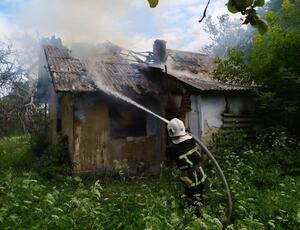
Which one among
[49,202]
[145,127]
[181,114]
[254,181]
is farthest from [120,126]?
[49,202]

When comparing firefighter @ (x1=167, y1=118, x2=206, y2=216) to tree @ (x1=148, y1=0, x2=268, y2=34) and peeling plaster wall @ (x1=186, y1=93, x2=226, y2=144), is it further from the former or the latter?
tree @ (x1=148, y1=0, x2=268, y2=34)

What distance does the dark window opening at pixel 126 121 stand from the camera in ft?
38.2

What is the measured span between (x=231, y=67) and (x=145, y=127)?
3.24 metres

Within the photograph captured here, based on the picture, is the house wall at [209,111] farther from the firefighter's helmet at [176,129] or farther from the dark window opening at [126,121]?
the firefighter's helmet at [176,129]

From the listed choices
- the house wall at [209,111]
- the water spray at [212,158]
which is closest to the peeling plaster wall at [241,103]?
the house wall at [209,111]

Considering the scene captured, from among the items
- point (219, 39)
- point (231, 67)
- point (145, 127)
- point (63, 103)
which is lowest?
point (145, 127)

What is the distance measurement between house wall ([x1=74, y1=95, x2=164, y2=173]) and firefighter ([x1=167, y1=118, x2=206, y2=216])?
4420 mm

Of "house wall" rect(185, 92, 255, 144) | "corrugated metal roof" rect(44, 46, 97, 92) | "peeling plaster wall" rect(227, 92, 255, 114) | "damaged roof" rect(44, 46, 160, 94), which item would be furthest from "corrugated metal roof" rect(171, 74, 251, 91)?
"corrugated metal roof" rect(44, 46, 97, 92)

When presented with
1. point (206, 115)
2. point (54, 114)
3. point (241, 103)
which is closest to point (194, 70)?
point (241, 103)

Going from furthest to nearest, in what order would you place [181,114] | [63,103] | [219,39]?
[219,39] < [63,103] < [181,114]

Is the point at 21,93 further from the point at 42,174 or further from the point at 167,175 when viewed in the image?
the point at 167,175

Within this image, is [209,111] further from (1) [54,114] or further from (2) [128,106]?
(1) [54,114]

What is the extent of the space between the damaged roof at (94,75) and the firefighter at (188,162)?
4.18 metres

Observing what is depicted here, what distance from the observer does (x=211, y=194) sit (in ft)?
24.5
